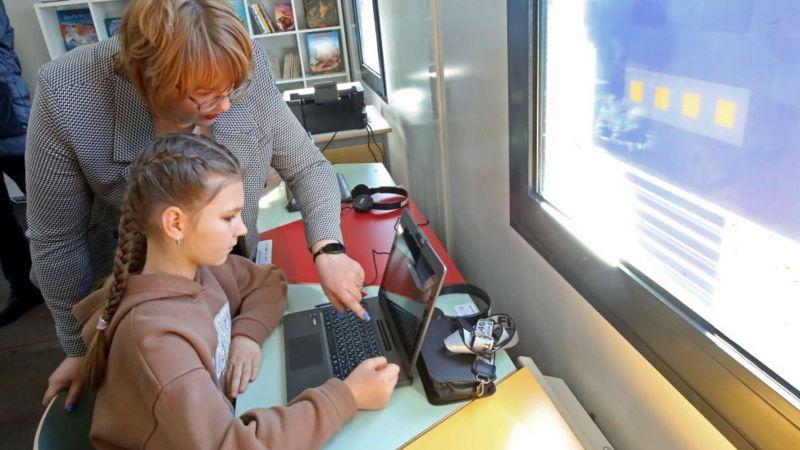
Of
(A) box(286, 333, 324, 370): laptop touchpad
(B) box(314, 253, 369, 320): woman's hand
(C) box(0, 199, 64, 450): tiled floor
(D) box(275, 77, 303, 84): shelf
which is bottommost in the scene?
(C) box(0, 199, 64, 450): tiled floor

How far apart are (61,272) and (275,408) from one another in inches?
22.4

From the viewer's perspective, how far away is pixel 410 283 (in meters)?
1.01

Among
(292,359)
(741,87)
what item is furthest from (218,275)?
(741,87)

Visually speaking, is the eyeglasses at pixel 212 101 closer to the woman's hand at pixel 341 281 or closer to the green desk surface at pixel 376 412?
the woman's hand at pixel 341 281

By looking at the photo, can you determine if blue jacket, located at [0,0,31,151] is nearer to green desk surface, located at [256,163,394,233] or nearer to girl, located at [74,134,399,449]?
green desk surface, located at [256,163,394,233]

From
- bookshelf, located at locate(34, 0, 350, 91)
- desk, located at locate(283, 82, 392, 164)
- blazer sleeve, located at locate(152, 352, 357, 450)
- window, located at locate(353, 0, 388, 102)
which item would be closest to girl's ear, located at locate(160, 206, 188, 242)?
blazer sleeve, located at locate(152, 352, 357, 450)

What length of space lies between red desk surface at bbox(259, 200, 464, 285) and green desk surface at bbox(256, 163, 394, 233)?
0.19 ft

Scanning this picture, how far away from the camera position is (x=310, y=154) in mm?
1318

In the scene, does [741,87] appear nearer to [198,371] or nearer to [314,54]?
[198,371]

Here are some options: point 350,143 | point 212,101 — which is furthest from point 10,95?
point 212,101

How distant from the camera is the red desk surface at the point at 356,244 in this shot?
1.37m

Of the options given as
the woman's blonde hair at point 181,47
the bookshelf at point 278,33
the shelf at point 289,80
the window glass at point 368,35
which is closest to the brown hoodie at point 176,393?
the woman's blonde hair at point 181,47

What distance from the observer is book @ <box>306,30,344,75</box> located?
3.97 meters

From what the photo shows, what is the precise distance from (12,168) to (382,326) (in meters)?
2.39
